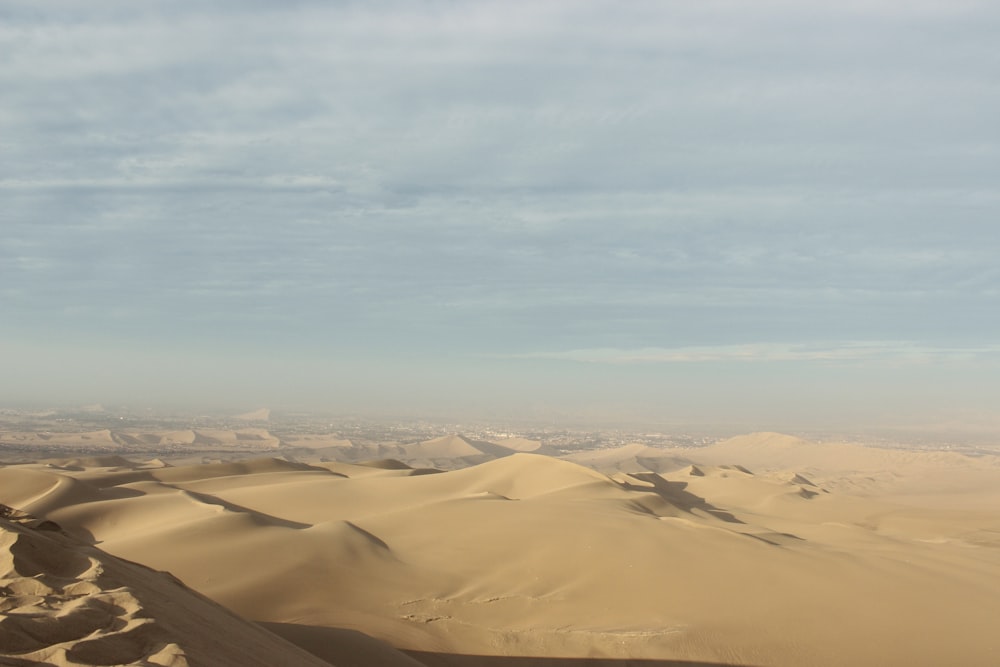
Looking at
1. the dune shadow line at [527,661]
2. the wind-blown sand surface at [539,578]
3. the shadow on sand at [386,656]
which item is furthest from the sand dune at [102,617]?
the dune shadow line at [527,661]

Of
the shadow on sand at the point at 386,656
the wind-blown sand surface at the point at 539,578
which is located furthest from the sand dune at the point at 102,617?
the wind-blown sand surface at the point at 539,578

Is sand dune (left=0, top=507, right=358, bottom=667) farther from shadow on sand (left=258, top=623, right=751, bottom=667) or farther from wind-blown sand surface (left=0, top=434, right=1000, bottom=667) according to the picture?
wind-blown sand surface (left=0, top=434, right=1000, bottom=667)

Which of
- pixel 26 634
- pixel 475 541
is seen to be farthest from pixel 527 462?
pixel 26 634

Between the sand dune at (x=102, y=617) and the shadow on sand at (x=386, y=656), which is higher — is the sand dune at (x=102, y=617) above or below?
above

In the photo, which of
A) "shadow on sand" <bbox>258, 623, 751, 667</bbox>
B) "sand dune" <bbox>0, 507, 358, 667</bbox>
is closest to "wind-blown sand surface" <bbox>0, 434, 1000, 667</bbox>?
"shadow on sand" <bbox>258, 623, 751, 667</bbox>

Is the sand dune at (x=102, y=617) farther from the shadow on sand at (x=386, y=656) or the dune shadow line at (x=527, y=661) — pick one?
the dune shadow line at (x=527, y=661)

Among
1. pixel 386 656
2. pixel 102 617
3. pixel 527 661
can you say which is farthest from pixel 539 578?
pixel 102 617

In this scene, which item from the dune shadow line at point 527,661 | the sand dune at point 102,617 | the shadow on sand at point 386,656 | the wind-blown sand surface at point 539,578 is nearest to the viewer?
the sand dune at point 102,617

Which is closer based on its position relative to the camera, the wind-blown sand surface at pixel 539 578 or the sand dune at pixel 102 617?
the sand dune at pixel 102 617

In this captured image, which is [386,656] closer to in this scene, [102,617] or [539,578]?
[102,617]

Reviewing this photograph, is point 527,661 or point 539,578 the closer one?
point 527,661

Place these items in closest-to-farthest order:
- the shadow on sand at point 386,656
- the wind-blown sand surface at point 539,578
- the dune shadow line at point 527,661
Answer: the shadow on sand at point 386,656 → the dune shadow line at point 527,661 → the wind-blown sand surface at point 539,578
